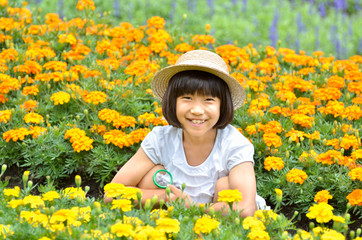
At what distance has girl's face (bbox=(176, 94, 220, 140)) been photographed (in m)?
3.04

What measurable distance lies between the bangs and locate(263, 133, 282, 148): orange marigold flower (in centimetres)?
65

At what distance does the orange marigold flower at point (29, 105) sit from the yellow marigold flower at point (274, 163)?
1742 millimetres

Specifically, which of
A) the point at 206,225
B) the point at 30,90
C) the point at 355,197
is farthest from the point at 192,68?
the point at 30,90

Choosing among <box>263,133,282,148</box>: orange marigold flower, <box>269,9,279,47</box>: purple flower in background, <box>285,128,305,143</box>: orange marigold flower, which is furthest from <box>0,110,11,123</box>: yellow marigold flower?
<box>269,9,279,47</box>: purple flower in background

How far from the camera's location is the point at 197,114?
119 inches

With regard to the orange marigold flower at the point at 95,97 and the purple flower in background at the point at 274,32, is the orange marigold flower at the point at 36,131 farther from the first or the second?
the purple flower in background at the point at 274,32

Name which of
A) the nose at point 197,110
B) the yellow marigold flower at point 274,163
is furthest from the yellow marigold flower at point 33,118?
the yellow marigold flower at point 274,163

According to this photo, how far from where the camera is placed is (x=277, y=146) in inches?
142

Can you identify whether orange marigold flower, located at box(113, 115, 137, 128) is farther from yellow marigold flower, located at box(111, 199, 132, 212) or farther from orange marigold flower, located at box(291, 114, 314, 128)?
yellow marigold flower, located at box(111, 199, 132, 212)

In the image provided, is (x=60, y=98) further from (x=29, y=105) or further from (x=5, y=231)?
(x=5, y=231)

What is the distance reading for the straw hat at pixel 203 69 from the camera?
3031mm

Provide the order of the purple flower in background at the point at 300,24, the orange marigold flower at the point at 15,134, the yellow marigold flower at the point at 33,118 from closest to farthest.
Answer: the orange marigold flower at the point at 15,134 < the yellow marigold flower at the point at 33,118 < the purple flower in background at the point at 300,24

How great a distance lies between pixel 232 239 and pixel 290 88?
2.24 m

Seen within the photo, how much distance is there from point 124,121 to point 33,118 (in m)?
0.63
